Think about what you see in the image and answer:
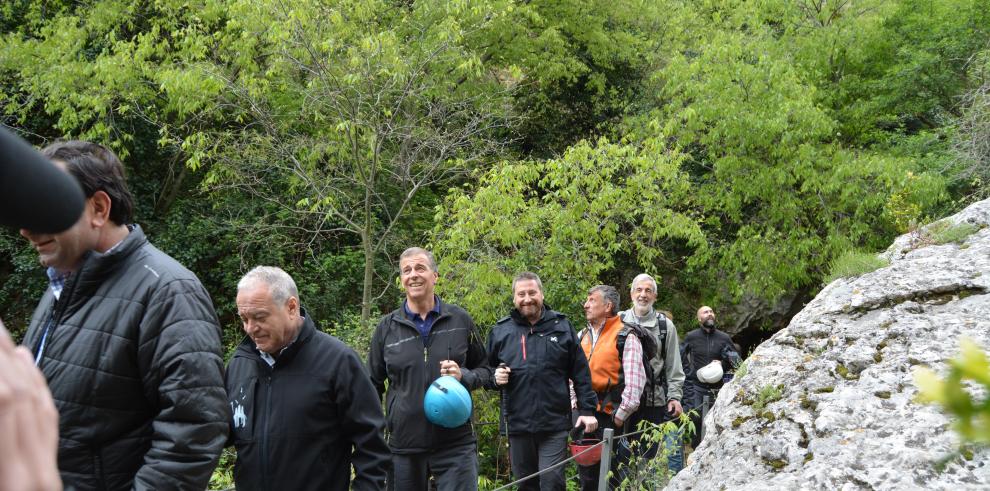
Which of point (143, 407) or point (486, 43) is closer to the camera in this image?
point (143, 407)

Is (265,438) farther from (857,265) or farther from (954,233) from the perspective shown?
(954,233)

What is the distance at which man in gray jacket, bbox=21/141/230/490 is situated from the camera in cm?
253

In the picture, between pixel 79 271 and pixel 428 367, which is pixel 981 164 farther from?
pixel 79 271

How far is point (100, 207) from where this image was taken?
2.64 m

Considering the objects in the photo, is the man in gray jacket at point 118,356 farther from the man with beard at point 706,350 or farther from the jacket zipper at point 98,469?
the man with beard at point 706,350

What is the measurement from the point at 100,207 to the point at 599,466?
498cm

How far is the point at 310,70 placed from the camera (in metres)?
12.2

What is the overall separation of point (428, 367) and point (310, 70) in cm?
775

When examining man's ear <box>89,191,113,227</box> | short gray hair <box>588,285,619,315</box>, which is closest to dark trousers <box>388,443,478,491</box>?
short gray hair <box>588,285,619,315</box>

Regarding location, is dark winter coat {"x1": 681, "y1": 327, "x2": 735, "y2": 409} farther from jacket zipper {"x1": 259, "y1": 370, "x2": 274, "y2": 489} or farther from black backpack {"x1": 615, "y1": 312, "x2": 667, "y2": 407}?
jacket zipper {"x1": 259, "y1": 370, "x2": 274, "y2": 489}

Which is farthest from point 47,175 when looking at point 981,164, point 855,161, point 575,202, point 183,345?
point 855,161

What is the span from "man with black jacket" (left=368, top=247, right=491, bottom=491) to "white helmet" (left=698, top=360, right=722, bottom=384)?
12.8 feet

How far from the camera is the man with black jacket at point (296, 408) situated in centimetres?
345

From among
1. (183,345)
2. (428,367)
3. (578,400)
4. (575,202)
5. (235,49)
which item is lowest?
(578,400)
